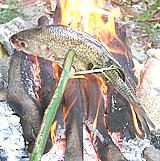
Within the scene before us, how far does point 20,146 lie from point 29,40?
46cm

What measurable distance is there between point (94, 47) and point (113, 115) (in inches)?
16.5

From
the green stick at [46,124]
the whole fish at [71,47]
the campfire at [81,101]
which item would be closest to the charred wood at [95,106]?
the campfire at [81,101]

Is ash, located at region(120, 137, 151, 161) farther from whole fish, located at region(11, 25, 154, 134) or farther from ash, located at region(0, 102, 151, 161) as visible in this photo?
whole fish, located at region(11, 25, 154, 134)

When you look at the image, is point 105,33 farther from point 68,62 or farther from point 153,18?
point 153,18

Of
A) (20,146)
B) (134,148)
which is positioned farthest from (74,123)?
(134,148)

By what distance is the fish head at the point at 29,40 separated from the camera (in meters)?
2.07

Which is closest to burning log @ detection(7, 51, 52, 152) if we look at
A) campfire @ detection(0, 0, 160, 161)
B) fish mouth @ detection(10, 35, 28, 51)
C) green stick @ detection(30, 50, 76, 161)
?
campfire @ detection(0, 0, 160, 161)

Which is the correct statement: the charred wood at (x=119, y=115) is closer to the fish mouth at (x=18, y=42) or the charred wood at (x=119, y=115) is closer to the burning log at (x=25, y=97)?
the burning log at (x=25, y=97)

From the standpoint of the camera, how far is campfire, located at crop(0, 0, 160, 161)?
212 cm

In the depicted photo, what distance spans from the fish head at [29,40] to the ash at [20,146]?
0.34m

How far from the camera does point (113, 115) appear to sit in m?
2.29

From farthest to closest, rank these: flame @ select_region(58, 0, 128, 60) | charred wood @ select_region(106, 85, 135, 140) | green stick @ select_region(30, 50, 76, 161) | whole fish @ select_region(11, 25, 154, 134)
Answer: flame @ select_region(58, 0, 128, 60)
charred wood @ select_region(106, 85, 135, 140)
whole fish @ select_region(11, 25, 154, 134)
green stick @ select_region(30, 50, 76, 161)

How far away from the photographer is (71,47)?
2.01 m

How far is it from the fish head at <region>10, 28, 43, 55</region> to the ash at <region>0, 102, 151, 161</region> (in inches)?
13.5
